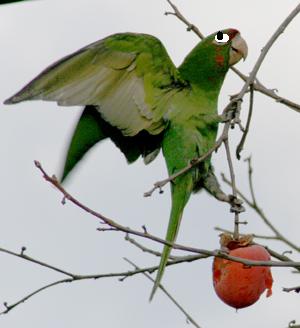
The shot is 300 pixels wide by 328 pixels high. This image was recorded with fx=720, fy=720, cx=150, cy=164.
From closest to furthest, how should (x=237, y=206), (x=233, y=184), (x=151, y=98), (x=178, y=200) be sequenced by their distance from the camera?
(x=233, y=184)
(x=237, y=206)
(x=178, y=200)
(x=151, y=98)

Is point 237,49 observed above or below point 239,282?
above

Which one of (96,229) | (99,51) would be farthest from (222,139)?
(99,51)

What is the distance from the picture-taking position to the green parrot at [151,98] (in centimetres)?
273

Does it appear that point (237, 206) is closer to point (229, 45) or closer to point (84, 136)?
point (84, 136)

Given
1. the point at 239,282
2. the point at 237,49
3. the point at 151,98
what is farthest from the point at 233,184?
the point at 237,49

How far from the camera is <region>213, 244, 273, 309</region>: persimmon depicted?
239 cm

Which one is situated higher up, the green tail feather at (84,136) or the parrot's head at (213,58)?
the parrot's head at (213,58)

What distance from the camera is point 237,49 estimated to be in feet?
10.5

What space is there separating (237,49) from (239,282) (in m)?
1.21

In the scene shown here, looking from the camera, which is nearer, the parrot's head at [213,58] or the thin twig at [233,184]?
the thin twig at [233,184]

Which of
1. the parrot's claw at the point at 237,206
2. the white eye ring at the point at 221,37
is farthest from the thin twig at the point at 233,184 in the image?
the white eye ring at the point at 221,37

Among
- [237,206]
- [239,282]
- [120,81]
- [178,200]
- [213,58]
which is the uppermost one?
[213,58]

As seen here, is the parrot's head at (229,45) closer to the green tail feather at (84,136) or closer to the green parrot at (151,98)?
the green parrot at (151,98)

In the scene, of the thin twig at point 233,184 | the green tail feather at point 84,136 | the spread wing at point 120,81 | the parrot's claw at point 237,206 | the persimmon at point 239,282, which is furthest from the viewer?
the green tail feather at point 84,136
